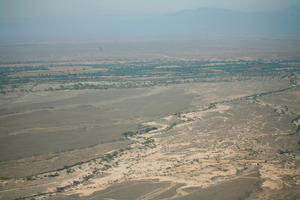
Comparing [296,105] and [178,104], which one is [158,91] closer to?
[178,104]

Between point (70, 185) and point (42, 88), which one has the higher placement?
point (42, 88)

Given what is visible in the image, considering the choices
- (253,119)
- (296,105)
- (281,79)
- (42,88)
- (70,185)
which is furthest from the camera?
(281,79)

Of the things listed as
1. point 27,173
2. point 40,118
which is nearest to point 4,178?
point 27,173

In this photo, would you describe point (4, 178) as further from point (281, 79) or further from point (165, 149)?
point (281, 79)

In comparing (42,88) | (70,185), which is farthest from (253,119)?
(42,88)

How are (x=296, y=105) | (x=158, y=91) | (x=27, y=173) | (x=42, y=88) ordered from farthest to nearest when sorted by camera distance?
(x=42, y=88) < (x=158, y=91) < (x=296, y=105) < (x=27, y=173)

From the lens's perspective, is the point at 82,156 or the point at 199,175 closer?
the point at 199,175
